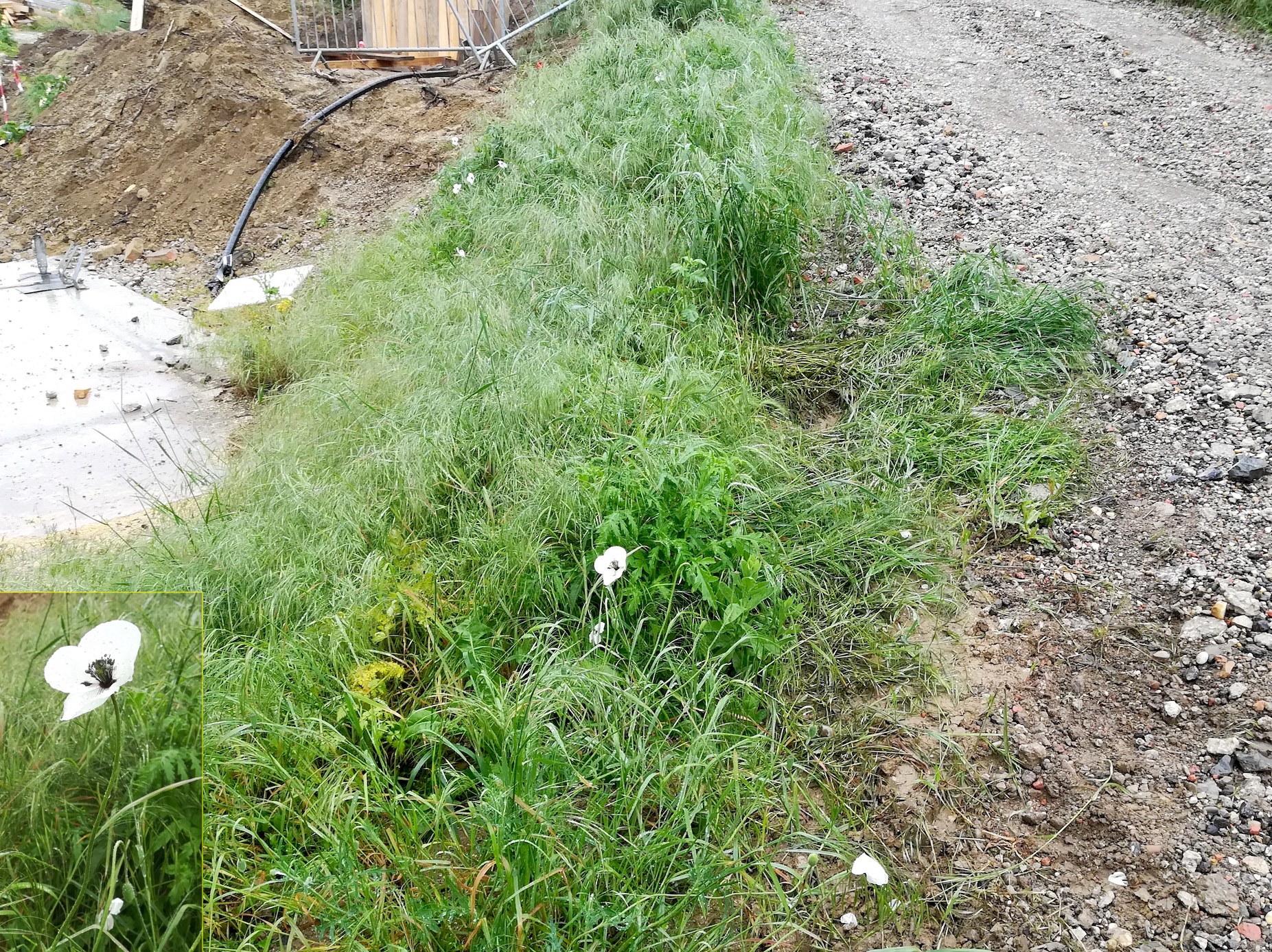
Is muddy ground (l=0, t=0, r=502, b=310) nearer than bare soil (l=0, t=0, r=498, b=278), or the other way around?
muddy ground (l=0, t=0, r=502, b=310)

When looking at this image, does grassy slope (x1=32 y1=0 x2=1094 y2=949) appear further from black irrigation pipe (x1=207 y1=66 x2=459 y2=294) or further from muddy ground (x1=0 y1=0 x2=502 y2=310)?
muddy ground (x1=0 y1=0 x2=502 y2=310)

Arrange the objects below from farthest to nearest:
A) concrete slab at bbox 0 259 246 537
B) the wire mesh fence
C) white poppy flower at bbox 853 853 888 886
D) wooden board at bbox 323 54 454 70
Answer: wooden board at bbox 323 54 454 70, the wire mesh fence, concrete slab at bbox 0 259 246 537, white poppy flower at bbox 853 853 888 886

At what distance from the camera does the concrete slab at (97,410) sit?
14.0ft

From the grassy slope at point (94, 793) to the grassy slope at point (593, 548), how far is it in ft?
3.76

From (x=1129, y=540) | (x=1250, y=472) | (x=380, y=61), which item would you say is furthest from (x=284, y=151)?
(x=1250, y=472)

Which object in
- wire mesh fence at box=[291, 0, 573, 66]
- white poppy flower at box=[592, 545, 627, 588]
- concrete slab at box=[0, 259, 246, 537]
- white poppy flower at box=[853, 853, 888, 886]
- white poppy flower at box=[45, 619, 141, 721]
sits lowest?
concrete slab at box=[0, 259, 246, 537]

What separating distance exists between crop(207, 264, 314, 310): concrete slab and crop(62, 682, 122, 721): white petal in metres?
5.59

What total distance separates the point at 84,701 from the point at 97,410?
199 inches

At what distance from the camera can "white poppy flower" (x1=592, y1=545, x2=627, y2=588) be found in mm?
2387

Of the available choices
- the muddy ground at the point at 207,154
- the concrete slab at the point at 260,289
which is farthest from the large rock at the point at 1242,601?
the muddy ground at the point at 207,154

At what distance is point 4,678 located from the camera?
770 mm

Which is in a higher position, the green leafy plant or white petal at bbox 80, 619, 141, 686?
white petal at bbox 80, 619, 141, 686

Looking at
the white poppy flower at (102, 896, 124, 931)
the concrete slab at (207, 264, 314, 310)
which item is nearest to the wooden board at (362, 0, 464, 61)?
the concrete slab at (207, 264, 314, 310)

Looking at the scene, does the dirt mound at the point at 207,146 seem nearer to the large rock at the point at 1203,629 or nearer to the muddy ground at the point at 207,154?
the muddy ground at the point at 207,154
